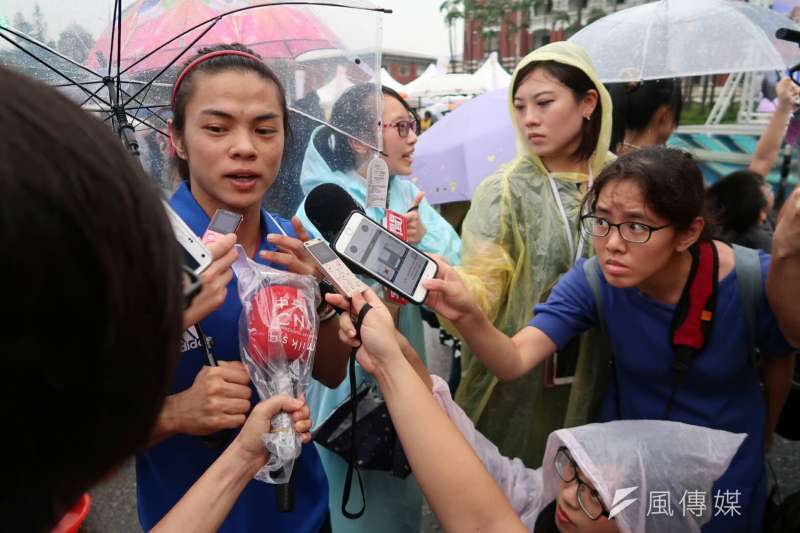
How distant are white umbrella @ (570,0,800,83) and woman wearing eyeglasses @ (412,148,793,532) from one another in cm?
167

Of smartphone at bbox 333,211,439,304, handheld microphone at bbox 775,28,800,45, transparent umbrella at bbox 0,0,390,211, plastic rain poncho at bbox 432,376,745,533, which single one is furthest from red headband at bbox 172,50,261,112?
handheld microphone at bbox 775,28,800,45

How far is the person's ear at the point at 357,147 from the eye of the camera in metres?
2.05

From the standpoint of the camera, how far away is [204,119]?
4.31 feet

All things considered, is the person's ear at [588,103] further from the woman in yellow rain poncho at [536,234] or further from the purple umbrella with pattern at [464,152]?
the purple umbrella with pattern at [464,152]

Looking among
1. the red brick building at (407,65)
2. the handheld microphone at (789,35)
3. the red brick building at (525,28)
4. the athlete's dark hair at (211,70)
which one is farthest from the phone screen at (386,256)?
the red brick building at (407,65)

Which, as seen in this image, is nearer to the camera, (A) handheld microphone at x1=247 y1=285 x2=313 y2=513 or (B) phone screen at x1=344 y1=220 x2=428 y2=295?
(A) handheld microphone at x1=247 y1=285 x2=313 y2=513

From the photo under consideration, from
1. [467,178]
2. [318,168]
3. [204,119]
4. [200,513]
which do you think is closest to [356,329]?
[200,513]

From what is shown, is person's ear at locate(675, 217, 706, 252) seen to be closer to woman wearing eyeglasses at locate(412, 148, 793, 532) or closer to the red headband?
woman wearing eyeglasses at locate(412, 148, 793, 532)

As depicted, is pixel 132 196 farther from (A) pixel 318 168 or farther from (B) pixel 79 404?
(A) pixel 318 168

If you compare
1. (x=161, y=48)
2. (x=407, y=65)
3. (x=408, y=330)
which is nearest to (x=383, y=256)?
(x=161, y=48)

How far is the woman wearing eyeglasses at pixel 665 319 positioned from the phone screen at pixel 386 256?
12cm

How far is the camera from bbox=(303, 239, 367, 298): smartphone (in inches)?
47.2

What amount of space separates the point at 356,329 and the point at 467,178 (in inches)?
111

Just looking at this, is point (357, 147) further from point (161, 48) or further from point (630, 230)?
point (630, 230)
